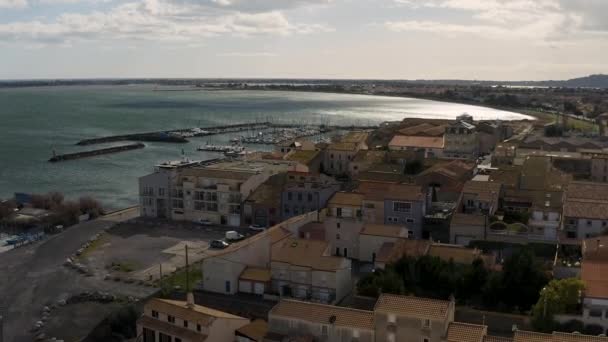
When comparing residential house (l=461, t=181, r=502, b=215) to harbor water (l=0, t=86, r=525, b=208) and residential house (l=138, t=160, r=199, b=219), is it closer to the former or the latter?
residential house (l=138, t=160, r=199, b=219)

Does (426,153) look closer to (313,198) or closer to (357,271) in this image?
(313,198)

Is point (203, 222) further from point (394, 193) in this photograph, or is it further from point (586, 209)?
point (586, 209)

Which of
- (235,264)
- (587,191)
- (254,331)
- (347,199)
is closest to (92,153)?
(347,199)

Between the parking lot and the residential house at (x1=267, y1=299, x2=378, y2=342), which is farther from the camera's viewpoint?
the parking lot

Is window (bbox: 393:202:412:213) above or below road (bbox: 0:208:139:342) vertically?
above

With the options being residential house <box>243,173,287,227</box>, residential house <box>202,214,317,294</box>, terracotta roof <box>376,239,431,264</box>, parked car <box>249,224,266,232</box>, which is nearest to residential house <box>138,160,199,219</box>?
residential house <box>243,173,287,227</box>

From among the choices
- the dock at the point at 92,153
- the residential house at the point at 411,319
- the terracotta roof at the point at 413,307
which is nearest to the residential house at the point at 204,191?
the terracotta roof at the point at 413,307

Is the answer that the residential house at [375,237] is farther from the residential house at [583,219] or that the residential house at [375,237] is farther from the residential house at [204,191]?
the residential house at [204,191]
